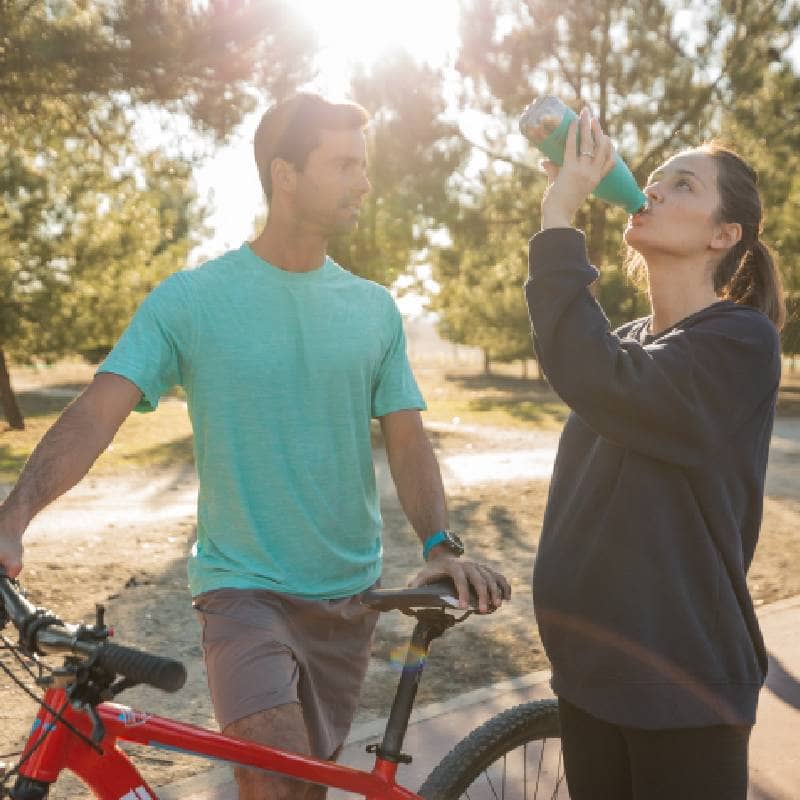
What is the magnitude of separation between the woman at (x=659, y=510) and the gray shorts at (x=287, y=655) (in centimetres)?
57

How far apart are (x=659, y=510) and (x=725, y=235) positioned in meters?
0.62

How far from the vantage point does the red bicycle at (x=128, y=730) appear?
5.49 feet

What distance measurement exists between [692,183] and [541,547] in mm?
A: 835

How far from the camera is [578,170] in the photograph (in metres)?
2.28

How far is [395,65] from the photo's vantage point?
1695 centimetres

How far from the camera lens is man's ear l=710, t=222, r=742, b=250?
7.66 ft

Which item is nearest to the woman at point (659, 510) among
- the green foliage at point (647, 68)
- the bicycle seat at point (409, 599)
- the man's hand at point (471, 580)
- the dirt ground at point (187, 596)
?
the man's hand at point (471, 580)

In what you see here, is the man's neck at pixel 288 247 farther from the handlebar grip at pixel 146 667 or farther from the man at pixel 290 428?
the handlebar grip at pixel 146 667

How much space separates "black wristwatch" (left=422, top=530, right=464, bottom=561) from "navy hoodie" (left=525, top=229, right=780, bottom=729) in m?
0.37

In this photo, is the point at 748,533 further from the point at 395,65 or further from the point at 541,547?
the point at 395,65

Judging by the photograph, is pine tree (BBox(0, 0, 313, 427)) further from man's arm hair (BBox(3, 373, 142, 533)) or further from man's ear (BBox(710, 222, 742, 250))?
man's ear (BBox(710, 222, 742, 250))

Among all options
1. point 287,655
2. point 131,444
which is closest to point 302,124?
point 287,655

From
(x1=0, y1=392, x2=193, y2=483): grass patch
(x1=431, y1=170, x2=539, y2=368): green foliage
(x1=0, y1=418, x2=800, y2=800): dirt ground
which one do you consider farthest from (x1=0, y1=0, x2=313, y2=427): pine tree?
(x1=431, y1=170, x2=539, y2=368): green foliage

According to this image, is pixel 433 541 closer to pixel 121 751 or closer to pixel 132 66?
pixel 121 751
